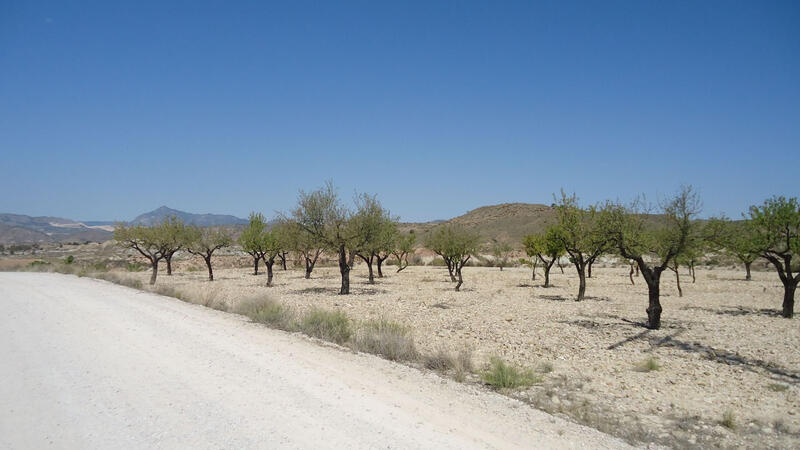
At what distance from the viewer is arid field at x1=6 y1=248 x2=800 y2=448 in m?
7.68

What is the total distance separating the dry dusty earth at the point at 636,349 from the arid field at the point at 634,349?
3 centimetres

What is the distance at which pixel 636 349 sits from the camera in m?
12.8

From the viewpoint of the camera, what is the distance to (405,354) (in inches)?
423

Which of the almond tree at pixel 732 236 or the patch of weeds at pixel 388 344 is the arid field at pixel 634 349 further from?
the almond tree at pixel 732 236

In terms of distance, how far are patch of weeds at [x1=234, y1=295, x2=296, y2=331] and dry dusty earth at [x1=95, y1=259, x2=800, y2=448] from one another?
3.36 metres

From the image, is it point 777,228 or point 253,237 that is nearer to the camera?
point 777,228

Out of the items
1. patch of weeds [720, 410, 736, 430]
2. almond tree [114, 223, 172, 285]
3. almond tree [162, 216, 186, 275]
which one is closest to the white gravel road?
patch of weeds [720, 410, 736, 430]

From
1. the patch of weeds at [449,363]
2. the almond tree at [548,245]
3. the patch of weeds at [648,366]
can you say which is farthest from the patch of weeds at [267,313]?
the almond tree at [548,245]

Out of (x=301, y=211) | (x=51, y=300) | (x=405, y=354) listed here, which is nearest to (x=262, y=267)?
(x=301, y=211)

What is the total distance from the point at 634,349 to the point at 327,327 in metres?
8.51

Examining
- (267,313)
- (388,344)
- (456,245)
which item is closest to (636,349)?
(388,344)

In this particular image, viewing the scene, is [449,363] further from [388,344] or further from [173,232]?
[173,232]

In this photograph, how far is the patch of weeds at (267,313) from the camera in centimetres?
1388

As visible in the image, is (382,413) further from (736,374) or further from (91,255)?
(91,255)
